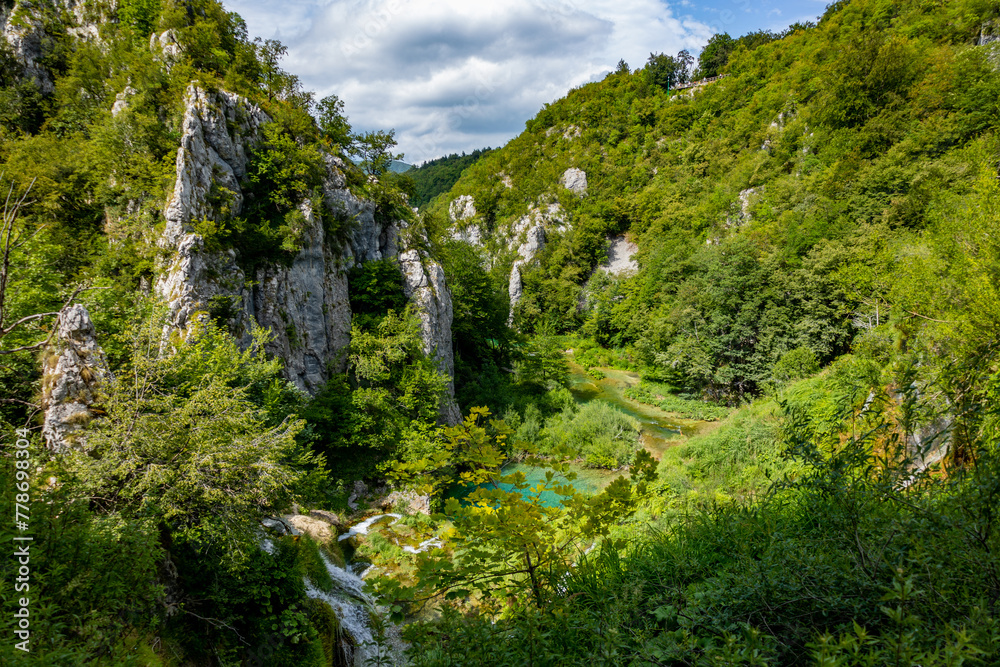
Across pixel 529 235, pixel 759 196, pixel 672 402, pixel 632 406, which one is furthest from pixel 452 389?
pixel 529 235

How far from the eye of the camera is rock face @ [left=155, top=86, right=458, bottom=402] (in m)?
12.3

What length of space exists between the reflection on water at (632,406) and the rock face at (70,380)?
1978 centimetres

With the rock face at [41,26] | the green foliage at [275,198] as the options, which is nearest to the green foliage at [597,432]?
the green foliage at [275,198]

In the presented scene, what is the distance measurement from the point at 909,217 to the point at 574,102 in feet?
180

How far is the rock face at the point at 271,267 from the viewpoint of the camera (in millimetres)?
12320

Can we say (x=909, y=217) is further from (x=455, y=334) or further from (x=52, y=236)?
(x=52, y=236)

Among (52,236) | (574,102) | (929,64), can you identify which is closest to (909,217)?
(929,64)

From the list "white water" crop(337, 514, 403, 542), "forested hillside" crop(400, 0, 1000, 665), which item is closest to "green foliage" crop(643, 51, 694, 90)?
"forested hillside" crop(400, 0, 1000, 665)

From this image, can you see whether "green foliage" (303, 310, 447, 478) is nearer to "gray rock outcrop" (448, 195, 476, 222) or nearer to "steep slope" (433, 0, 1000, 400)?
"steep slope" (433, 0, 1000, 400)

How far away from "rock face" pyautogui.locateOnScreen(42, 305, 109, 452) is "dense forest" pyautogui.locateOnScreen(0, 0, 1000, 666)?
0.16 ft

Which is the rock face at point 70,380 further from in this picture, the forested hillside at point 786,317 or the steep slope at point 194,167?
the forested hillside at point 786,317

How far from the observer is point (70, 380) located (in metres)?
6.11

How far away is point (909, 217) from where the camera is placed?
2022cm

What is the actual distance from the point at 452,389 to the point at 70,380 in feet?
52.5
